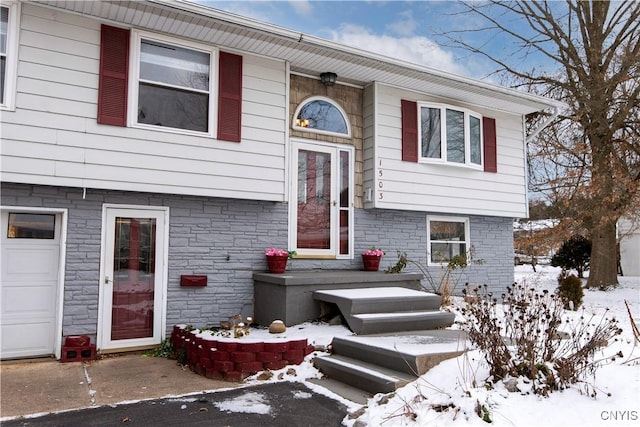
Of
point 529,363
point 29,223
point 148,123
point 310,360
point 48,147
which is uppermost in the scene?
point 148,123

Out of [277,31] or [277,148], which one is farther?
[277,148]

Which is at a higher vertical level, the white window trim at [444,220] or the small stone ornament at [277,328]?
the white window trim at [444,220]

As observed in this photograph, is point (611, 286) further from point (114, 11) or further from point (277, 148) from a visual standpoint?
point (114, 11)

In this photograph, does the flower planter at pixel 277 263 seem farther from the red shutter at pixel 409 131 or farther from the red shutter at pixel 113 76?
the red shutter at pixel 409 131

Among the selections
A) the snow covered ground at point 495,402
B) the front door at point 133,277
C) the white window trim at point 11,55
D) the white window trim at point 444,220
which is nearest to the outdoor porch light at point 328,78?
the white window trim at point 444,220

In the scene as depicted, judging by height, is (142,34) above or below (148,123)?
above

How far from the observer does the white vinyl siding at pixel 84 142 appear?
16.8ft

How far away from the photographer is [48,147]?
520 centimetres

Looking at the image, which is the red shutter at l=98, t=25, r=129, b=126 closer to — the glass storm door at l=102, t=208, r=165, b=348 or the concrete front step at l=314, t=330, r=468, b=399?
the glass storm door at l=102, t=208, r=165, b=348

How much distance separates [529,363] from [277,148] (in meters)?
4.39

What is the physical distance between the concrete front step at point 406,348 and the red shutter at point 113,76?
3760mm

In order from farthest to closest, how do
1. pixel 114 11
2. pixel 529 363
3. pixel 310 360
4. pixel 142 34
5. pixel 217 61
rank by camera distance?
1. pixel 217 61
2. pixel 142 34
3. pixel 114 11
4. pixel 310 360
5. pixel 529 363

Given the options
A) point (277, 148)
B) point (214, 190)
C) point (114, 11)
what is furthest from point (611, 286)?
point (114, 11)

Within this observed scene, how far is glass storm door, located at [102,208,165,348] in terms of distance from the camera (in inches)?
224
